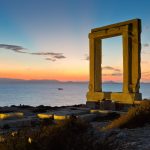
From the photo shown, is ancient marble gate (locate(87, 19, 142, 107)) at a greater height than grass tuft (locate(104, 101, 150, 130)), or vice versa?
ancient marble gate (locate(87, 19, 142, 107))

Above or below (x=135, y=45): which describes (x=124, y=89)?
below

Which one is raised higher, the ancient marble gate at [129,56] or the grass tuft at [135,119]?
the ancient marble gate at [129,56]

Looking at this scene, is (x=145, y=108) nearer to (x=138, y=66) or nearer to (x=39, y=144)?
(x=39, y=144)

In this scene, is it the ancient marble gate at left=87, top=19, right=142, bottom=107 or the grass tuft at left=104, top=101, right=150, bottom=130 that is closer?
the grass tuft at left=104, top=101, right=150, bottom=130

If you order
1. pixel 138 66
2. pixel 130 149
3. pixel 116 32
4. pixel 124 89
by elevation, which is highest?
pixel 116 32

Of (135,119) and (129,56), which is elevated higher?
(129,56)

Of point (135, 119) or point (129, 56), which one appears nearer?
→ point (135, 119)

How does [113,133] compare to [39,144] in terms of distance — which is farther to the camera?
[113,133]

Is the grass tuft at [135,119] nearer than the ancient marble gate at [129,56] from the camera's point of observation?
Yes

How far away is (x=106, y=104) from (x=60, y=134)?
61.8ft

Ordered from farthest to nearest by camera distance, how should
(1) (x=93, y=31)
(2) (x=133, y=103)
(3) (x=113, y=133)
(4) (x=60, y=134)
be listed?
(1) (x=93, y=31)
(2) (x=133, y=103)
(3) (x=113, y=133)
(4) (x=60, y=134)

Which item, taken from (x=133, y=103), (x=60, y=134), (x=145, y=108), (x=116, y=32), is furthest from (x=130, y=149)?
(x=116, y=32)

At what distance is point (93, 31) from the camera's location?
92.1 feet

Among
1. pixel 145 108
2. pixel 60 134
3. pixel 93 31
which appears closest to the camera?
pixel 60 134
